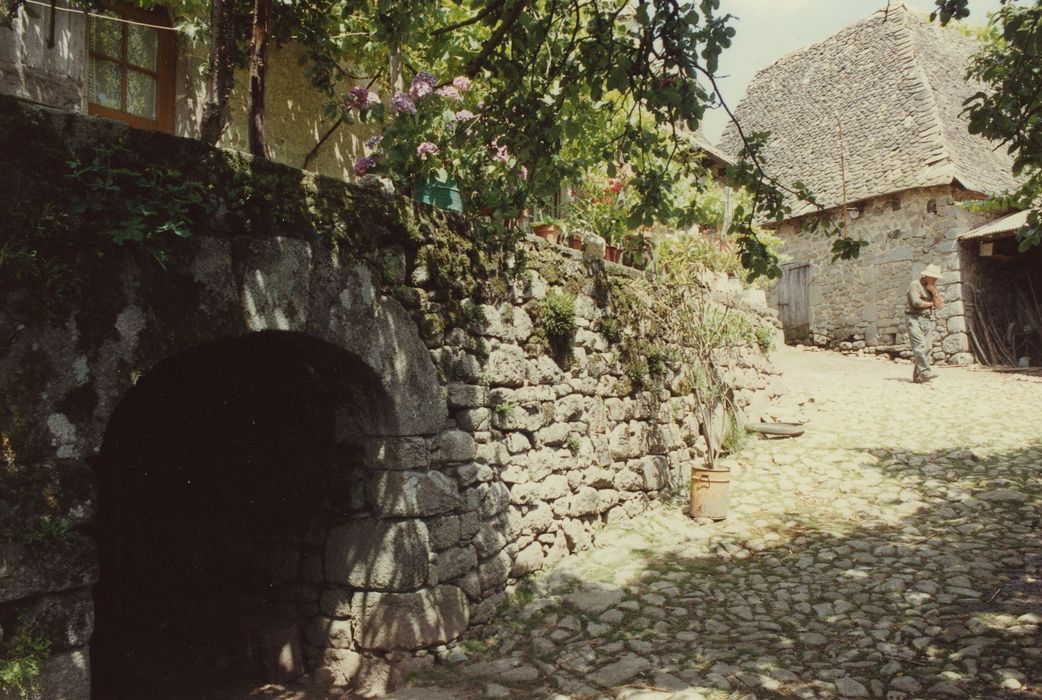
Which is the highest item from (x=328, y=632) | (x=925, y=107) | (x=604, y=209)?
(x=925, y=107)

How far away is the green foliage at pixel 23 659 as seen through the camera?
2.51 metres

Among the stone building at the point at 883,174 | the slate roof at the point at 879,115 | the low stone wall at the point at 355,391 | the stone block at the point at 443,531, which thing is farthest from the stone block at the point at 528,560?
the slate roof at the point at 879,115

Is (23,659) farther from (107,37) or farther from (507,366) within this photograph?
(107,37)

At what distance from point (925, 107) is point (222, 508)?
51.5 ft

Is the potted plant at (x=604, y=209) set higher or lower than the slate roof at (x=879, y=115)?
lower

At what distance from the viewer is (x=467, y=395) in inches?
179

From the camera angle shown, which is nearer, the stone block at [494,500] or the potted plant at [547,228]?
the stone block at [494,500]

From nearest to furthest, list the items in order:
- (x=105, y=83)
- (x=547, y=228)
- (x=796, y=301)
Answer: (x=105, y=83), (x=547, y=228), (x=796, y=301)

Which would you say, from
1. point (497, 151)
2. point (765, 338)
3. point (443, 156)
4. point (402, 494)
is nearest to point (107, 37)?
point (443, 156)

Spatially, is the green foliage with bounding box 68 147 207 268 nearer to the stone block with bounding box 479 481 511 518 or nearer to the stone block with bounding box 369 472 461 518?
the stone block with bounding box 369 472 461 518

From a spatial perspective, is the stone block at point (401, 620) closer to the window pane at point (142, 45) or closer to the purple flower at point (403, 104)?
the purple flower at point (403, 104)

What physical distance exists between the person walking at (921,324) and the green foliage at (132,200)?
1073 centimetres

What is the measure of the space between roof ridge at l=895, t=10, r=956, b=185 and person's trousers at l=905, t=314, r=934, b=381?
387cm

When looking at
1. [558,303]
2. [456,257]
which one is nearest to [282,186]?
[456,257]
